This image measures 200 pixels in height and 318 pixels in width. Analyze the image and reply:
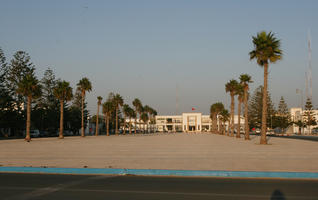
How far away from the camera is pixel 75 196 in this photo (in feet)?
28.2

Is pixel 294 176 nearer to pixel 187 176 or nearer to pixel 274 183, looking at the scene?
pixel 274 183

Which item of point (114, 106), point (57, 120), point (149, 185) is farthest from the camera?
point (114, 106)

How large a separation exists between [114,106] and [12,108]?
39.2 meters

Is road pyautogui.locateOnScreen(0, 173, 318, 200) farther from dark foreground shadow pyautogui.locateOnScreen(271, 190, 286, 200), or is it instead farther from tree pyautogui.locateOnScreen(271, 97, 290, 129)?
tree pyautogui.locateOnScreen(271, 97, 290, 129)

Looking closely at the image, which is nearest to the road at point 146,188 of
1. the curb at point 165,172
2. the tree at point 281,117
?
the curb at point 165,172

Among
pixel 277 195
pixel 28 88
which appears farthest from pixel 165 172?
pixel 28 88

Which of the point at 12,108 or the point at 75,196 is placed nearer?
the point at 75,196

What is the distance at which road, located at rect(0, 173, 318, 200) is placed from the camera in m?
8.69

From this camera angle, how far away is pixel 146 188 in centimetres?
988

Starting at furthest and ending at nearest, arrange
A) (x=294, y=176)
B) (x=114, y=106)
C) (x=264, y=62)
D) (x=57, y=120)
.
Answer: (x=114, y=106) → (x=57, y=120) → (x=264, y=62) → (x=294, y=176)

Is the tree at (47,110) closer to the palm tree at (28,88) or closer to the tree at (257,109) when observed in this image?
the palm tree at (28,88)

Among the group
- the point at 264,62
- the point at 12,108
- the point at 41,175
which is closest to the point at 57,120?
the point at 12,108

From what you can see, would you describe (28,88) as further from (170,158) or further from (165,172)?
(165,172)

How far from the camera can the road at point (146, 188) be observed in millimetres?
8688
